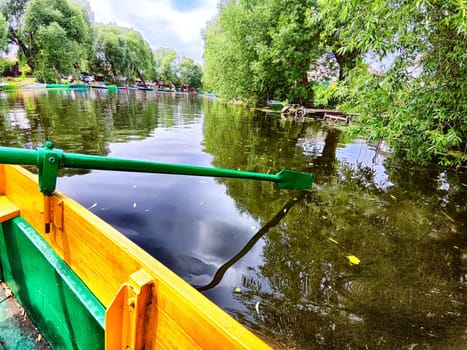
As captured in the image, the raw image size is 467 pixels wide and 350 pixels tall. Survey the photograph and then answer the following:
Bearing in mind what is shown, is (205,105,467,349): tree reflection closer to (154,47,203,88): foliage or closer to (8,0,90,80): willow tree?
(8,0,90,80): willow tree

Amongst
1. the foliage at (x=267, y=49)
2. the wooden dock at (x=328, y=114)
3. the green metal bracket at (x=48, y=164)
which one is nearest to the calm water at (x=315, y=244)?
the green metal bracket at (x=48, y=164)

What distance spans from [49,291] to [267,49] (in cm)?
1926

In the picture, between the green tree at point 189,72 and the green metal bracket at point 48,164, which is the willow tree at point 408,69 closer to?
the green metal bracket at point 48,164

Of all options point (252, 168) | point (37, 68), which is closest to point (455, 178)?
point (252, 168)

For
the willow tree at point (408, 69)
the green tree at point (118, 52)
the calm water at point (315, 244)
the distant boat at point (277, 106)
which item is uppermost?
the green tree at point (118, 52)

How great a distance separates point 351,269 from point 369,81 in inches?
153

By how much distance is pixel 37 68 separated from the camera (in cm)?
3219

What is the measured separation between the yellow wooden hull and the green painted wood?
0.19 feet

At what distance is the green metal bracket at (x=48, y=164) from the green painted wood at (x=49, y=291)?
441 mm

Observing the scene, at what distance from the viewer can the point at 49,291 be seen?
1367 mm

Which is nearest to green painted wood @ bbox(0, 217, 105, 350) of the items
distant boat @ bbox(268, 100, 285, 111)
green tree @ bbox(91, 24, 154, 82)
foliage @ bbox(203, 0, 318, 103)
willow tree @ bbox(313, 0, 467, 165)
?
willow tree @ bbox(313, 0, 467, 165)

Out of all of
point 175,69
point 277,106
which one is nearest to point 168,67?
point 175,69

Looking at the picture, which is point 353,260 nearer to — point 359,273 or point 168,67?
point 359,273

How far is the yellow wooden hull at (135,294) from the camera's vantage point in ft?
2.43
